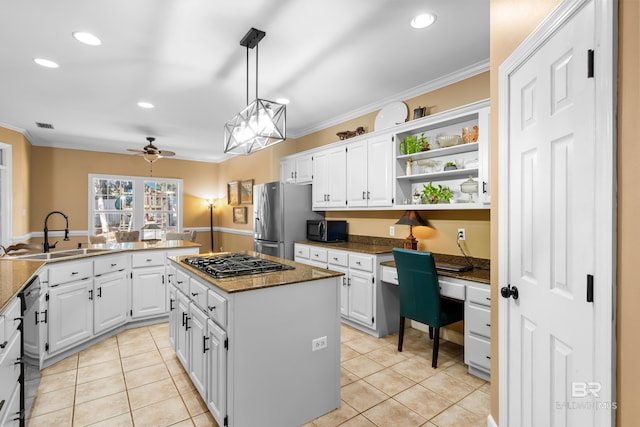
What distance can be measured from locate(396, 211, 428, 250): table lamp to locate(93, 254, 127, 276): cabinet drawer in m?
3.00

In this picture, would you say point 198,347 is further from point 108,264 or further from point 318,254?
point 318,254

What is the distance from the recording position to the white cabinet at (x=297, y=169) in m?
4.80

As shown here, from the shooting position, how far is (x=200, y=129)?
5352 millimetres

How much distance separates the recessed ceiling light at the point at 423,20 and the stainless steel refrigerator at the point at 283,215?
2689 mm

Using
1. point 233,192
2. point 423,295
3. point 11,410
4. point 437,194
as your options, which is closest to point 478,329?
point 423,295

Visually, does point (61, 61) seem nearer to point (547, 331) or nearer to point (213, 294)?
point (213, 294)

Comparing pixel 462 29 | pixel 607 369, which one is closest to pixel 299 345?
pixel 607 369

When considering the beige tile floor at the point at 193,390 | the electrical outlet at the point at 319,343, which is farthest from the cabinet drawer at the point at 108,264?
the electrical outlet at the point at 319,343

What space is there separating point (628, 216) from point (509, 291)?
803 millimetres

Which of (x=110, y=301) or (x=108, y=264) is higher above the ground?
(x=108, y=264)

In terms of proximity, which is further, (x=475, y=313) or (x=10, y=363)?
(x=475, y=313)

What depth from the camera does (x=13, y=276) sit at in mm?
1952

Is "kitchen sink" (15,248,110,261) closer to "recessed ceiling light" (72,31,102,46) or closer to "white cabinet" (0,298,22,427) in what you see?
"white cabinet" (0,298,22,427)

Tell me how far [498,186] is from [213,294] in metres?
1.76
